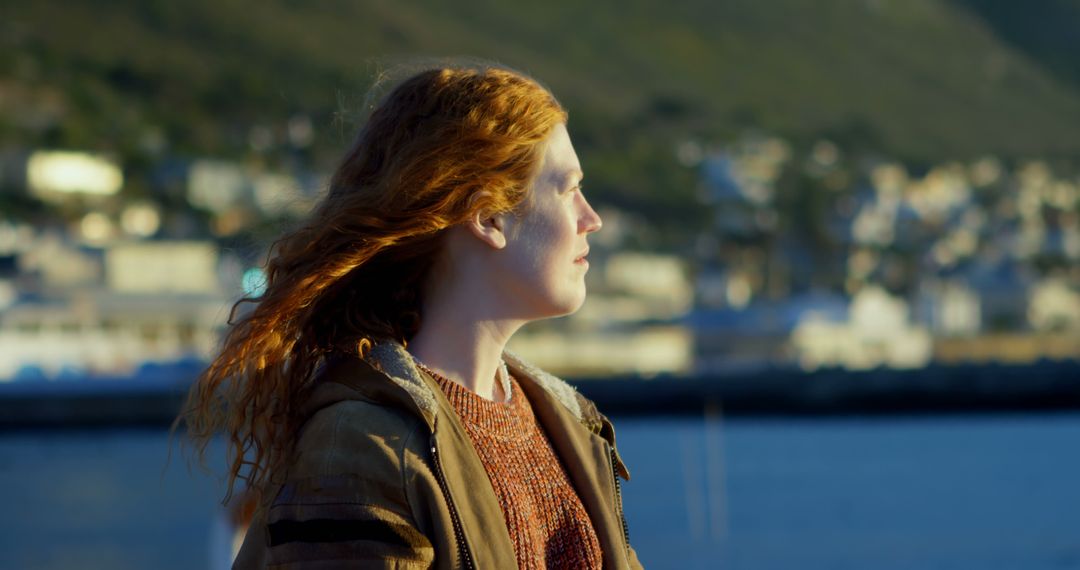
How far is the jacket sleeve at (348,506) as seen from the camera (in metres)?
1.65

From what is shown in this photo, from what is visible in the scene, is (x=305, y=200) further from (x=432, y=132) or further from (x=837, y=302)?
(x=837, y=302)

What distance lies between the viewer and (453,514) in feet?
5.56

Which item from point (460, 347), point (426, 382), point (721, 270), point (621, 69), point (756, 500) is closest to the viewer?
point (426, 382)

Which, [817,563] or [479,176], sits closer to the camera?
[479,176]

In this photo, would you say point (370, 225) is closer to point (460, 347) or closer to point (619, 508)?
point (460, 347)

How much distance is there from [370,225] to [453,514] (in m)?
0.31

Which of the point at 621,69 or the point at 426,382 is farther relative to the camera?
the point at 621,69

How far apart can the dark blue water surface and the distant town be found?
3.62 meters

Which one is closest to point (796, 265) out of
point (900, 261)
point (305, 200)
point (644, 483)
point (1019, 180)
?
point (900, 261)

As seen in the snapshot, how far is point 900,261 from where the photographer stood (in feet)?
376

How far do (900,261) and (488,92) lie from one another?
115m

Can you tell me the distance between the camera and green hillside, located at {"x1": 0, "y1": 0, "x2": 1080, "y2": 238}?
12250 cm

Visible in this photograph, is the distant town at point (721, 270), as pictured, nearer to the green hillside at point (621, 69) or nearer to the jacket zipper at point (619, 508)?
the green hillside at point (621, 69)

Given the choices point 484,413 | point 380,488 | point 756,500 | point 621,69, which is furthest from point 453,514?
point 621,69
